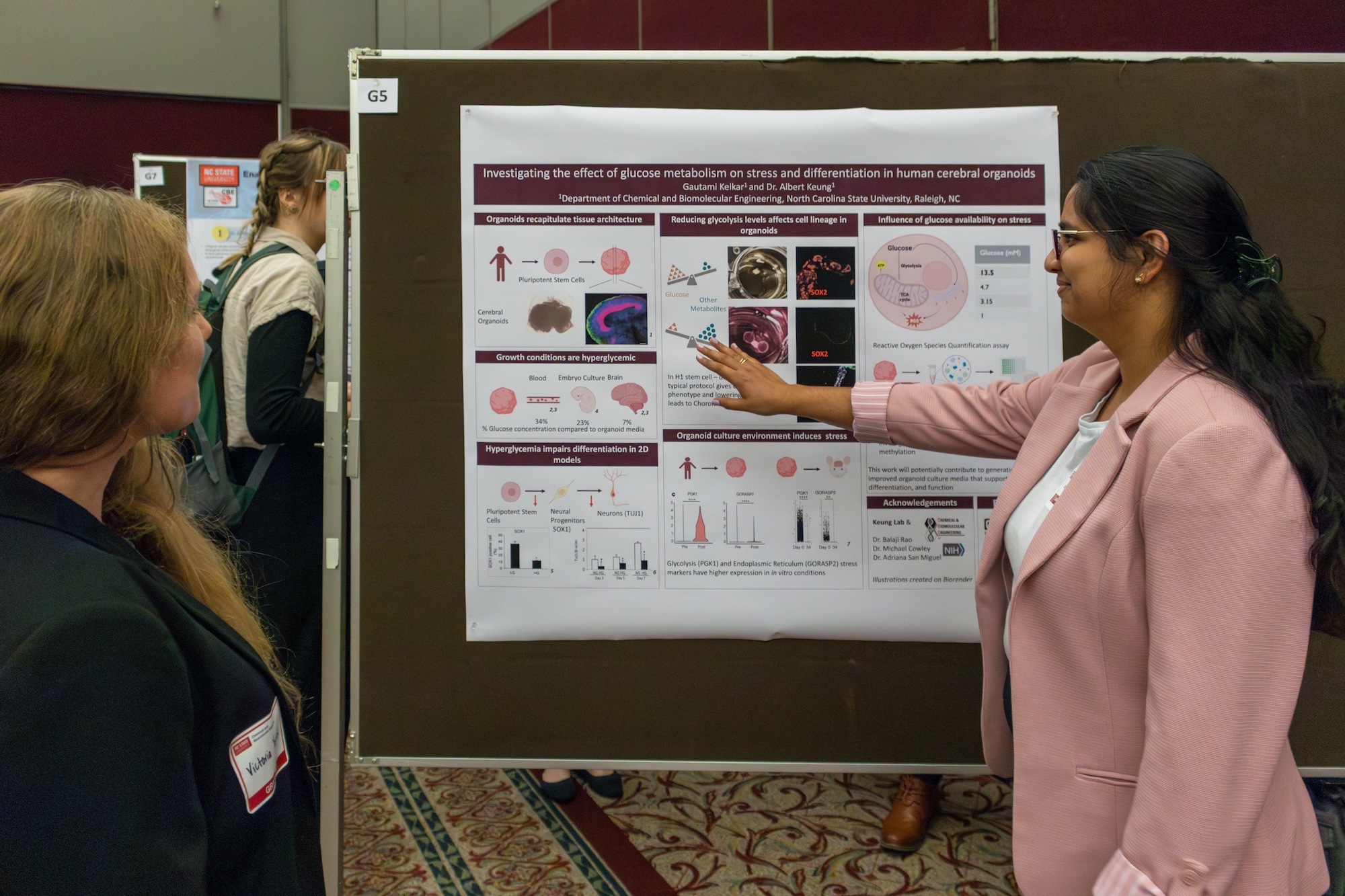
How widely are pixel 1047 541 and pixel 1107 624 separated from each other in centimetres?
13

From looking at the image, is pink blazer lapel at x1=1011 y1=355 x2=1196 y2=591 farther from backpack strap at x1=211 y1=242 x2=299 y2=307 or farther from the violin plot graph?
backpack strap at x1=211 y1=242 x2=299 y2=307

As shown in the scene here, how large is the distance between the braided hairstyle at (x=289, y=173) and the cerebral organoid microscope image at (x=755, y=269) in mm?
1005

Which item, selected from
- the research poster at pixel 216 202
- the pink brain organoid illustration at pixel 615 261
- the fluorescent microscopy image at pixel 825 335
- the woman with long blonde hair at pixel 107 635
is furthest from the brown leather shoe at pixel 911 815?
the research poster at pixel 216 202

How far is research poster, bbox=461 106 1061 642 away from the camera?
1718 millimetres

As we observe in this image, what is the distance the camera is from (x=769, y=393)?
5.34 ft

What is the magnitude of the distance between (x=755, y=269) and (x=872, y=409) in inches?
15.3

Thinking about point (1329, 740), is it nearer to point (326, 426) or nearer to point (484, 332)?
point (484, 332)

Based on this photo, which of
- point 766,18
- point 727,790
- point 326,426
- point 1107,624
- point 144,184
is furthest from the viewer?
point 144,184

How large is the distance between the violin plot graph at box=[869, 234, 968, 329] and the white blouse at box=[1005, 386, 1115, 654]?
52 cm

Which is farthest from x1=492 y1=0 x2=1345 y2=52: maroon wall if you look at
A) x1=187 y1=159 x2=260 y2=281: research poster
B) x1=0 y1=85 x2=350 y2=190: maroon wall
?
A: x1=0 y1=85 x2=350 y2=190: maroon wall

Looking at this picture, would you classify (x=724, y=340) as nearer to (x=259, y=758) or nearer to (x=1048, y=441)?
(x=1048, y=441)

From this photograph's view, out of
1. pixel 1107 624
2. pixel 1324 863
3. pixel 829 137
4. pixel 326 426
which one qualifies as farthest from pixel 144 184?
pixel 1324 863

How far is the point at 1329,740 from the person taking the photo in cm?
171

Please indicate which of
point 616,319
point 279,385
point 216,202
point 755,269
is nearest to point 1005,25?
point 755,269
